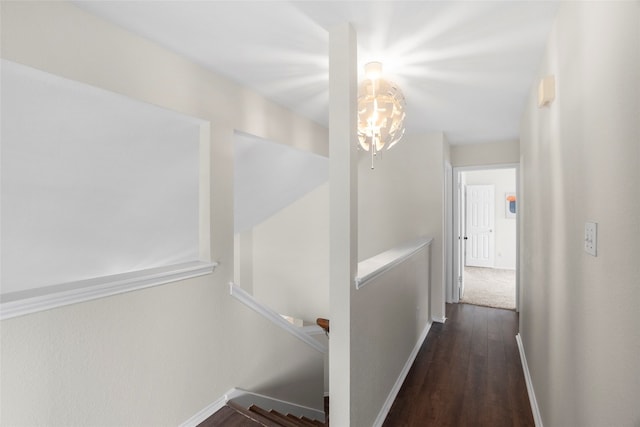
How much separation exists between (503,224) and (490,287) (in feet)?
7.25

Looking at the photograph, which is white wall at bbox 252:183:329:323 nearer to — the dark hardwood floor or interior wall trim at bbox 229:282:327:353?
interior wall trim at bbox 229:282:327:353

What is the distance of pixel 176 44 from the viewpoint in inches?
76.5

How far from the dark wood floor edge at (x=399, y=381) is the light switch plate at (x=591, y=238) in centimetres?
166

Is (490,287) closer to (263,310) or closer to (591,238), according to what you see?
(263,310)

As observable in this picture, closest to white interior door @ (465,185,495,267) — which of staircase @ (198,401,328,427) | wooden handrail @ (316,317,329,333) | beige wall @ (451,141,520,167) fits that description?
beige wall @ (451,141,520,167)

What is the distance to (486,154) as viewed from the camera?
4.52m

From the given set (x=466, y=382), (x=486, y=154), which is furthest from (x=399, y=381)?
(x=486, y=154)

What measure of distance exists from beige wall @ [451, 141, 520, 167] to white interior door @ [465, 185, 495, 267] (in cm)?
306

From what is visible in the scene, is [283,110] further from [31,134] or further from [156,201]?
[31,134]

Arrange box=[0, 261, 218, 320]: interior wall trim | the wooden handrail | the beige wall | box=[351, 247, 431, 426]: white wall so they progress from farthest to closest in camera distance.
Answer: the wooden handrail, the beige wall, box=[351, 247, 431, 426]: white wall, box=[0, 261, 218, 320]: interior wall trim

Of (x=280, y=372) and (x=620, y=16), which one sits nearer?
(x=620, y=16)

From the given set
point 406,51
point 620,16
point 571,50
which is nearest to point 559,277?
point 571,50

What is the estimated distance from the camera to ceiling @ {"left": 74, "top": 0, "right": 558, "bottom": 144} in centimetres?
158

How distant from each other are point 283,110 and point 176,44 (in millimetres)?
1264
